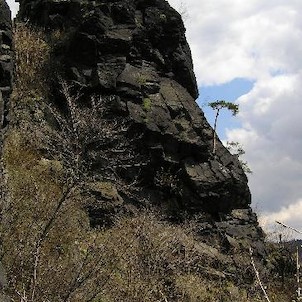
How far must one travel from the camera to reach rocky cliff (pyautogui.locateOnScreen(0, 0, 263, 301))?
23.5 metres

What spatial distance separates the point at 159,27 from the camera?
92.5ft

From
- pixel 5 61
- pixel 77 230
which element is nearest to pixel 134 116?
pixel 77 230

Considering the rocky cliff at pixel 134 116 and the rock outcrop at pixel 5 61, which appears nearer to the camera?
the rock outcrop at pixel 5 61

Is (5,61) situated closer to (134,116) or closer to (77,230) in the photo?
(77,230)

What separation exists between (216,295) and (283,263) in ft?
40.7

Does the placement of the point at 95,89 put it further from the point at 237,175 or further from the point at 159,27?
the point at 237,175

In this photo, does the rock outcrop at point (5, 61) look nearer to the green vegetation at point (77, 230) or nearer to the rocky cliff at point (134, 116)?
the green vegetation at point (77, 230)

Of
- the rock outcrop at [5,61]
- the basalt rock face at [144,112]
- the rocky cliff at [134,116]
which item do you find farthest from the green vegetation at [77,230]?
the rock outcrop at [5,61]

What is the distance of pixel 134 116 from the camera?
24.5 metres

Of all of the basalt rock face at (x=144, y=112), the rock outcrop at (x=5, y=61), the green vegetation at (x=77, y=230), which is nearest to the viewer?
the green vegetation at (x=77, y=230)

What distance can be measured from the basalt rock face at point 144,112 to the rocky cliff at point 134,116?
0.06 metres

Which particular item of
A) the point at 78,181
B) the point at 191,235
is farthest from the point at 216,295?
the point at 78,181

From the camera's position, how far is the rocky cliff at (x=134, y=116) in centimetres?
2352

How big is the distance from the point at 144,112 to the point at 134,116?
80 cm
